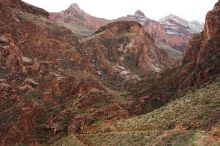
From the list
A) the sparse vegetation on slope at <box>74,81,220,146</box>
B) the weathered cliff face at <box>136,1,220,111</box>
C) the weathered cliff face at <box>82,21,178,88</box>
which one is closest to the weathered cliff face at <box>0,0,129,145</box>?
the weathered cliff face at <box>136,1,220,111</box>

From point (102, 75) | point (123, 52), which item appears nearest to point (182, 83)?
point (102, 75)

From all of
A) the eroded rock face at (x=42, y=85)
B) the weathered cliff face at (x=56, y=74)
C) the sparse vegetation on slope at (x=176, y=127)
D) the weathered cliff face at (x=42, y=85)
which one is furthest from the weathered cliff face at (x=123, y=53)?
the sparse vegetation on slope at (x=176, y=127)

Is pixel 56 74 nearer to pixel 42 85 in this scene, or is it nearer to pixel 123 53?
pixel 42 85

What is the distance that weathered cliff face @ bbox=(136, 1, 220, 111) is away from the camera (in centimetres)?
6706

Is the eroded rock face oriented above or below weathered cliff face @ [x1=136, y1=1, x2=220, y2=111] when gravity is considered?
below

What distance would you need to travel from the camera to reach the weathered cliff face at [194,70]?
2640 inches

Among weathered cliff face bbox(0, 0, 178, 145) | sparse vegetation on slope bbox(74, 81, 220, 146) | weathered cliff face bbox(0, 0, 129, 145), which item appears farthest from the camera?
weathered cliff face bbox(0, 0, 178, 145)

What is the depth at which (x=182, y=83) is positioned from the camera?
74.6 meters

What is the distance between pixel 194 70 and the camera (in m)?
72.4

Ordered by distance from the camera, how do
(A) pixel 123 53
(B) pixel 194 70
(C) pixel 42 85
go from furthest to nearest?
(A) pixel 123 53 → (C) pixel 42 85 → (B) pixel 194 70

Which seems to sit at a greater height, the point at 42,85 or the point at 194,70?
the point at 194,70

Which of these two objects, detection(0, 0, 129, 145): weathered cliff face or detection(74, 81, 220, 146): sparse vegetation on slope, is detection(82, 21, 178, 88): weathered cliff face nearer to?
detection(0, 0, 129, 145): weathered cliff face

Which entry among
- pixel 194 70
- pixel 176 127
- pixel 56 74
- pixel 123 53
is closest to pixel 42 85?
pixel 56 74

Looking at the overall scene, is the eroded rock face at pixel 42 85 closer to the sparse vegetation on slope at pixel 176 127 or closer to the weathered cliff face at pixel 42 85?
the weathered cliff face at pixel 42 85
